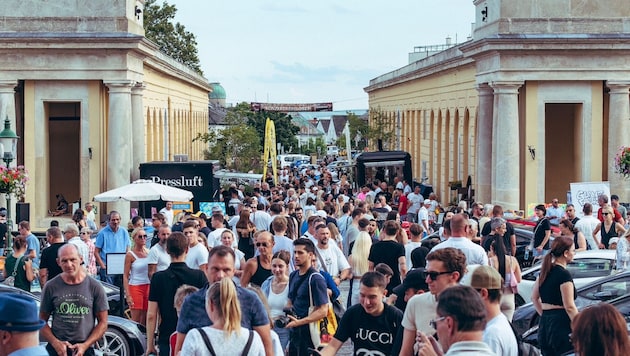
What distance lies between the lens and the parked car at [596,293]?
14672 millimetres

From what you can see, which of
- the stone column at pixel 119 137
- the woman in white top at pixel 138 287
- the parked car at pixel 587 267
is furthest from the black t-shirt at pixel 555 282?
the stone column at pixel 119 137

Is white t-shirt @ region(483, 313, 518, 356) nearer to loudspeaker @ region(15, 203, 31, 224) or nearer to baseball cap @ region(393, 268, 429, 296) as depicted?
baseball cap @ region(393, 268, 429, 296)

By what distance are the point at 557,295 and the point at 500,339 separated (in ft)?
11.7

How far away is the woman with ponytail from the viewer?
Answer: 459 inches

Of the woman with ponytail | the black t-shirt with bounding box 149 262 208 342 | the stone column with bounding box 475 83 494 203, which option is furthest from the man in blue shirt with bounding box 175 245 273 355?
the stone column with bounding box 475 83 494 203

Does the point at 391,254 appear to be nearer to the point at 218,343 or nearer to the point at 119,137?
the point at 218,343

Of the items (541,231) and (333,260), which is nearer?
(333,260)

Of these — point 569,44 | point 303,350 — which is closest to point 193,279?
point 303,350

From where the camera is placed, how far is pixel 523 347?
8.58m

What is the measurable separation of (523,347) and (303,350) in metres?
3.55

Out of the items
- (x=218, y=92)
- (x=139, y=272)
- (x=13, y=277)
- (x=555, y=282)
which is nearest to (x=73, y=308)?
(x=139, y=272)

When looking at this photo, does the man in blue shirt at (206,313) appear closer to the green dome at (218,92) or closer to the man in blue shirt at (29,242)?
the man in blue shirt at (29,242)

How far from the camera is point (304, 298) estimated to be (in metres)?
11.8

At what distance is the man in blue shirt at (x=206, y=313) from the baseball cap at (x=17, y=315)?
213 centimetres
